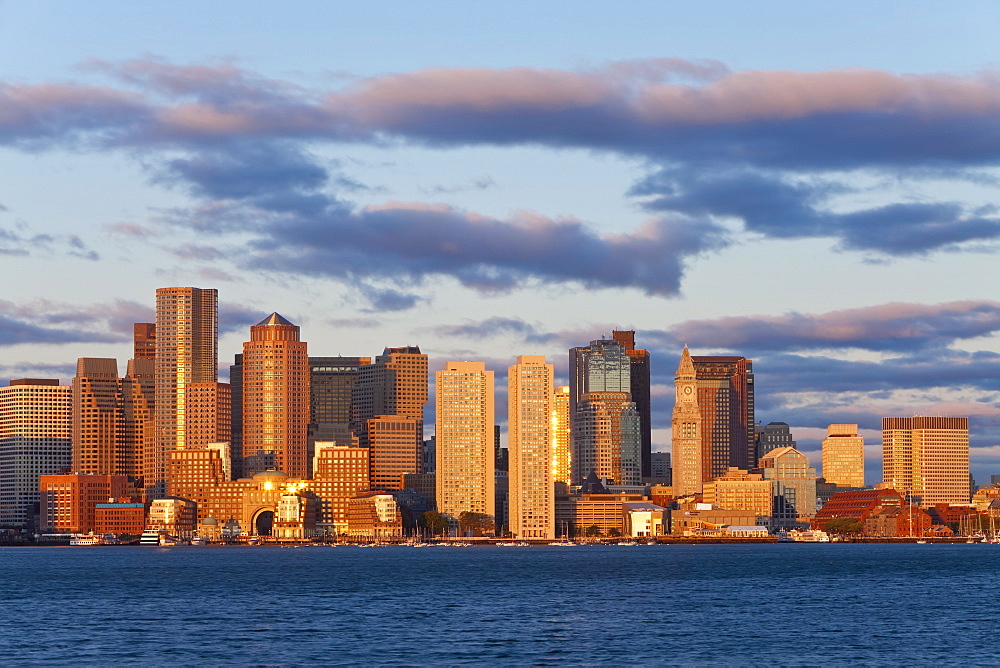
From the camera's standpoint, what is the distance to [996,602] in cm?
13812

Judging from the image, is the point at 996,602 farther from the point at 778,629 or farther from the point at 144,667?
the point at 144,667

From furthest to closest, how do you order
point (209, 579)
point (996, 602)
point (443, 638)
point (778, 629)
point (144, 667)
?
1. point (209, 579)
2. point (996, 602)
3. point (778, 629)
4. point (443, 638)
5. point (144, 667)

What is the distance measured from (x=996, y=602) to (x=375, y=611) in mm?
50895

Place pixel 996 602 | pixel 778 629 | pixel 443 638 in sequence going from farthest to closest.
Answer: pixel 996 602 → pixel 778 629 → pixel 443 638

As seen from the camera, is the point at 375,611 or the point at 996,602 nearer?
the point at 375,611

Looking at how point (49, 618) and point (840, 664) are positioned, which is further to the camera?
point (49, 618)

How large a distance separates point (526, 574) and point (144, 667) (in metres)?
110

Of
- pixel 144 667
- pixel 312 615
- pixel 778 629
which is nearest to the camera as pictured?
pixel 144 667

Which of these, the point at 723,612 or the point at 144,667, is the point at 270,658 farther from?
the point at 723,612

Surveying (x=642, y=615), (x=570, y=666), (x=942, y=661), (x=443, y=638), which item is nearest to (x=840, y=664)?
(x=942, y=661)

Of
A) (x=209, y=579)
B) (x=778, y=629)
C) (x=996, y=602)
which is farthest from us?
(x=209, y=579)

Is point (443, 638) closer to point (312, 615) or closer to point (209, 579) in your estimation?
point (312, 615)

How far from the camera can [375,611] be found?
418ft

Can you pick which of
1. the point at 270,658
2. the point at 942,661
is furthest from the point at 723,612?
the point at 270,658
